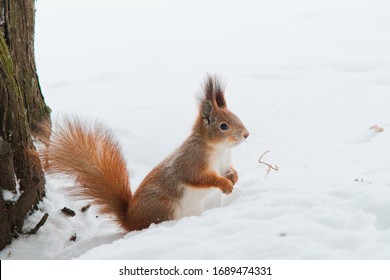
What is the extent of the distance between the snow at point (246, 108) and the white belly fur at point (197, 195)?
0.11m

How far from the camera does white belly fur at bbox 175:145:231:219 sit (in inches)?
127

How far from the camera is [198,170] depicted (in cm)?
320

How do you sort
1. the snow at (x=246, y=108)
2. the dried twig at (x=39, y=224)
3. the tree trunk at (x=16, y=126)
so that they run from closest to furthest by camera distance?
the snow at (x=246, y=108) → the tree trunk at (x=16, y=126) → the dried twig at (x=39, y=224)

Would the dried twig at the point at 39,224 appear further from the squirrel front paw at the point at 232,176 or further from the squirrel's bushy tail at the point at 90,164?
the squirrel front paw at the point at 232,176

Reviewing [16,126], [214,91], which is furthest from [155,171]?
[16,126]

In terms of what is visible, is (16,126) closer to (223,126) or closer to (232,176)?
(223,126)

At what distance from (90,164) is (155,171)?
347 mm

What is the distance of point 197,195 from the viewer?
10.6ft

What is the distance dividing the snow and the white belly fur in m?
0.11

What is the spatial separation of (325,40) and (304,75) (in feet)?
3.35

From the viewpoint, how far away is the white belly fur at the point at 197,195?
10.6 feet

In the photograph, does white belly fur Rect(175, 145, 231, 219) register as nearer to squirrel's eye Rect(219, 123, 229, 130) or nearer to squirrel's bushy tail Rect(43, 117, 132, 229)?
squirrel's eye Rect(219, 123, 229, 130)

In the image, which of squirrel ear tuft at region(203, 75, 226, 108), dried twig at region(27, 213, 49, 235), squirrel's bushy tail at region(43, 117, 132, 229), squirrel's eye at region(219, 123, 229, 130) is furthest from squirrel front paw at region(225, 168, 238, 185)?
dried twig at region(27, 213, 49, 235)

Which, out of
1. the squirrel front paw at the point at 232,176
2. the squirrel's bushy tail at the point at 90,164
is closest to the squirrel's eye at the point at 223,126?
the squirrel front paw at the point at 232,176
